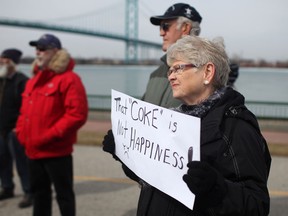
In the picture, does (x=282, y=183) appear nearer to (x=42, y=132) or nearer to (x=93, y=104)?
(x=42, y=132)

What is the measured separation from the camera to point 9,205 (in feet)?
14.5

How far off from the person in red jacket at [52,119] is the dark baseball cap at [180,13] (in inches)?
39.9

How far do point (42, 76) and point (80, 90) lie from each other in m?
0.32

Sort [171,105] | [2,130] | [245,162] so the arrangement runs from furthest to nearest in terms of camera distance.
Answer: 1. [2,130]
2. [171,105]
3. [245,162]

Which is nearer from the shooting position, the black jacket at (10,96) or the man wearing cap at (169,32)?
the man wearing cap at (169,32)

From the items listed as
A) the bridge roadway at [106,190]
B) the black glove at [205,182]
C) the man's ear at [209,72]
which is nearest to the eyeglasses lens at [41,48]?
the bridge roadway at [106,190]

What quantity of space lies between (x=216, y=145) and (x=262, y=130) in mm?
8428

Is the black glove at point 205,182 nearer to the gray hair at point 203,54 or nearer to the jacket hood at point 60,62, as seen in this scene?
the gray hair at point 203,54

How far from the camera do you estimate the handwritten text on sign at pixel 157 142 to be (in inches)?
59.8

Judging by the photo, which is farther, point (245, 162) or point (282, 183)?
point (282, 183)

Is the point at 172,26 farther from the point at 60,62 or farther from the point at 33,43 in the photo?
the point at 33,43

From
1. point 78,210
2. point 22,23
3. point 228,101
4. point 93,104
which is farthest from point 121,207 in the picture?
point 22,23

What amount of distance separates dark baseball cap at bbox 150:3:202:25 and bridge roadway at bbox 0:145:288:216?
226 centimetres

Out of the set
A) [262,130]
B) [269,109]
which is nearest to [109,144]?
[262,130]
